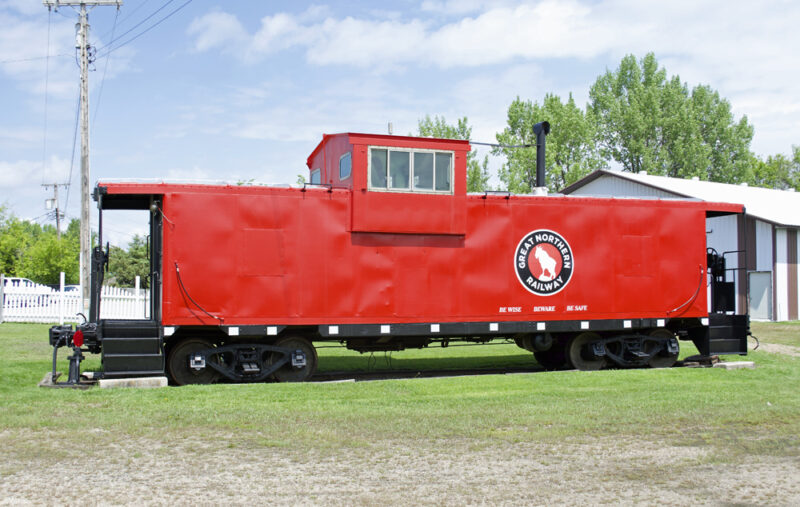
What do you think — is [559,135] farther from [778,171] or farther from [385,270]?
[385,270]

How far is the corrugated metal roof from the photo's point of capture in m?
31.5

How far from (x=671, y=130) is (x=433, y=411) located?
5395 centimetres

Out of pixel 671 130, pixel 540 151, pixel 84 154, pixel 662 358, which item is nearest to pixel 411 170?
pixel 540 151

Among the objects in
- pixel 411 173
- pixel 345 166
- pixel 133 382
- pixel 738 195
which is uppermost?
pixel 738 195

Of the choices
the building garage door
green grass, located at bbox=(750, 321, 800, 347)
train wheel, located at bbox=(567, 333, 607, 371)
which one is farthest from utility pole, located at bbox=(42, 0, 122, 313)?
the building garage door

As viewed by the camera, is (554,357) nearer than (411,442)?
No

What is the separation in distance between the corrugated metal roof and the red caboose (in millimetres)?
18833

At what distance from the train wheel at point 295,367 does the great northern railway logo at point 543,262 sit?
13.6 feet

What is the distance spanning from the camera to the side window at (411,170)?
1230 centimetres

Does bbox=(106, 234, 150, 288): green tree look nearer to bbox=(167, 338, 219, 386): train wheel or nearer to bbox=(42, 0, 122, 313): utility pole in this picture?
bbox=(42, 0, 122, 313): utility pole

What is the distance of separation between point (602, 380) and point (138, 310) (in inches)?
701

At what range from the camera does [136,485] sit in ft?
19.4

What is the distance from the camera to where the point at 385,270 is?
1248 centimetres

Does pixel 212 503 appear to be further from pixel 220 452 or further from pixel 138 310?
pixel 138 310
